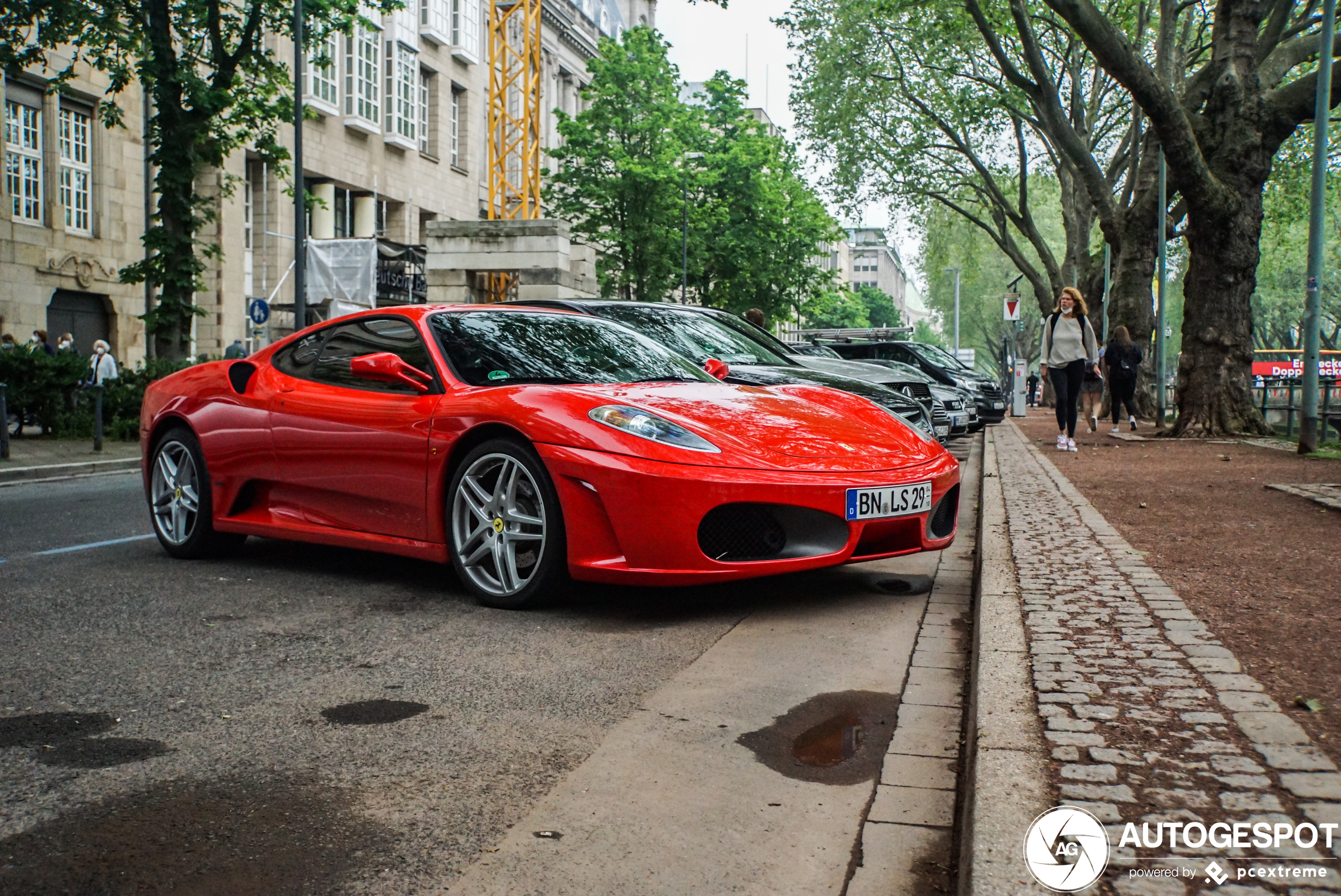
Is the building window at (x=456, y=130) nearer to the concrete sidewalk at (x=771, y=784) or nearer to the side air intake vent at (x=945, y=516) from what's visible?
the side air intake vent at (x=945, y=516)

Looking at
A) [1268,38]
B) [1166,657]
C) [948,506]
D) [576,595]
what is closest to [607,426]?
[576,595]

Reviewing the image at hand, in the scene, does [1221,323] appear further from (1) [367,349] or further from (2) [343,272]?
(2) [343,272]

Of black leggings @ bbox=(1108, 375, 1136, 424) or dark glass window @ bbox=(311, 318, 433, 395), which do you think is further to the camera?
Result: black leggings @ bbox=(1108, 375, 1136, 424)

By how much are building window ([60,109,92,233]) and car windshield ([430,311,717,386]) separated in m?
22.8

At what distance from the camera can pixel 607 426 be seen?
5.01 meters

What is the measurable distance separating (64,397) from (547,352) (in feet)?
45.7

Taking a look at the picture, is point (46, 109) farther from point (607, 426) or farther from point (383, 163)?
point (607, 426)

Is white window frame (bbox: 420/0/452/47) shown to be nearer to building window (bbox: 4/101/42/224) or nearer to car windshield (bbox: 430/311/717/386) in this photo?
building window (bbox: 4/101/42/224)

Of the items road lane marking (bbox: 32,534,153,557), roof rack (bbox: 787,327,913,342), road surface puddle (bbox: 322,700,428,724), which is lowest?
road lane marking (bbox: 32,534,153,557)

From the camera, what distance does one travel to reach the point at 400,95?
37.9 m

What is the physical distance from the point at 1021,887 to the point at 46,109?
89.9 feet

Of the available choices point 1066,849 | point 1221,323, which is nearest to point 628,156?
point 1221,323

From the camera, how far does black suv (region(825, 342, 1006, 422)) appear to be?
19.0 meters

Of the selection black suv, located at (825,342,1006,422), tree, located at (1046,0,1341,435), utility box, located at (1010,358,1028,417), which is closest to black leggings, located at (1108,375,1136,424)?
black suv, located at (825,342,1006,422)
